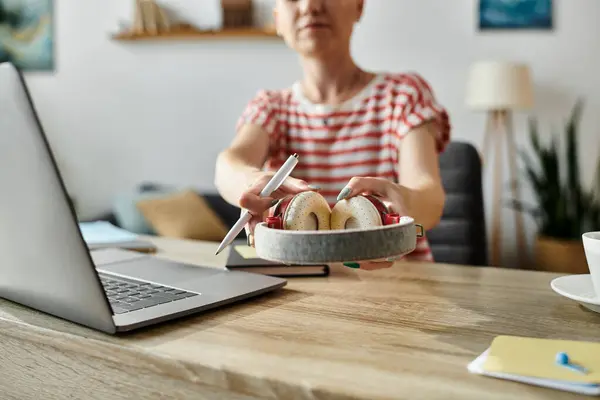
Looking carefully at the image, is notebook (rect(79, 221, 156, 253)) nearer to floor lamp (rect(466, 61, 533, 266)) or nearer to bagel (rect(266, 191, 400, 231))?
bagel (rect(266, 191, 400, 231))

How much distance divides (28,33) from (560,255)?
3549 mm

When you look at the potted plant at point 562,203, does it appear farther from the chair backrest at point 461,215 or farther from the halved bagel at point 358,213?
the halved bagel at point 358,213

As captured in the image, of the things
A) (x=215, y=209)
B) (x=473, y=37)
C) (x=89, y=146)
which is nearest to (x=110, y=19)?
(x=89, y=146)

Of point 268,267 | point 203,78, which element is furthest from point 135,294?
point 203,78

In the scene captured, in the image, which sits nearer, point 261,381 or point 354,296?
point 261,381

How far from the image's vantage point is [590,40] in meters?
3.35

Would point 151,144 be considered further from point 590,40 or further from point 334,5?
point 334,5

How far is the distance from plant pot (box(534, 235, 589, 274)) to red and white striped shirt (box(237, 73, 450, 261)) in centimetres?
184

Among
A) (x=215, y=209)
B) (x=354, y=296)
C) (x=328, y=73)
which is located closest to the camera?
(x=354, y=296)

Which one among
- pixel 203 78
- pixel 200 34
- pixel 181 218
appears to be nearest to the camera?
pixel 181 218

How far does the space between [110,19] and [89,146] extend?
839 mm

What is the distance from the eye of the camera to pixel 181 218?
3.23m

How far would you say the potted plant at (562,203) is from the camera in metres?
3.08

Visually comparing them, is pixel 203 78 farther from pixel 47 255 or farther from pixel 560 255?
pixel 47 255
